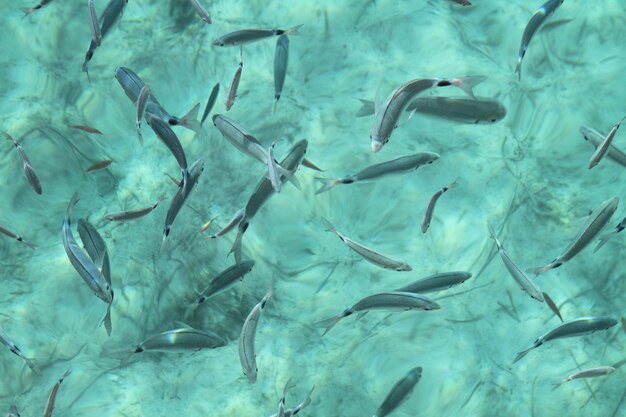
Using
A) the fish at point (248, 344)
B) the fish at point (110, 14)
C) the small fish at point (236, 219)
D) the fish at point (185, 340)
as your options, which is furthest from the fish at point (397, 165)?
the fish at point (110, 14)

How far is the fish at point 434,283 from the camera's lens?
3064 mm

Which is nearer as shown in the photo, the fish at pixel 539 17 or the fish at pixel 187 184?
the fish at pixel 187 184

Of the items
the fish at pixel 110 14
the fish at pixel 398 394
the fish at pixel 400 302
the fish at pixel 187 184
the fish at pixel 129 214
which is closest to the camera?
the fish at pixel 400 302

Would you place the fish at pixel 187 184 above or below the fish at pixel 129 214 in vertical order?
above

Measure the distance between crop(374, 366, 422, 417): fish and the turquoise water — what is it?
0.26 m

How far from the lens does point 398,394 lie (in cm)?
315

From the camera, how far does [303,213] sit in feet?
12.3

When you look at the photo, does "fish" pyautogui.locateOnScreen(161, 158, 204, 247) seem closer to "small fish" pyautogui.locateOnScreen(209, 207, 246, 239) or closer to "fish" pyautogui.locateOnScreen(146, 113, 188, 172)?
"fish" pyautogui.locateOnScreen(146, 113, 188, 172)

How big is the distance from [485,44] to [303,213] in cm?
205

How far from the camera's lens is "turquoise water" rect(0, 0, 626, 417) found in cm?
348

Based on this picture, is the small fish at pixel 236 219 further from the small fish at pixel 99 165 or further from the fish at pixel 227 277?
the small fish at pixel 99 165

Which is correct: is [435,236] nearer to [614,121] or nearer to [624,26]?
[614,121]

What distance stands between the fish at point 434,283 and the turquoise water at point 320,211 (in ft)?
1.68

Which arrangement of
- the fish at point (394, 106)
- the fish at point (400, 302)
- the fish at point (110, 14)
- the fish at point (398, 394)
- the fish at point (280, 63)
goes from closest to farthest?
the fish at point (394, 106) → the fish at point (400, 302) → the fish at point (398, 394) → the fish at point (110, 14) → the fish at point (280, 63)
